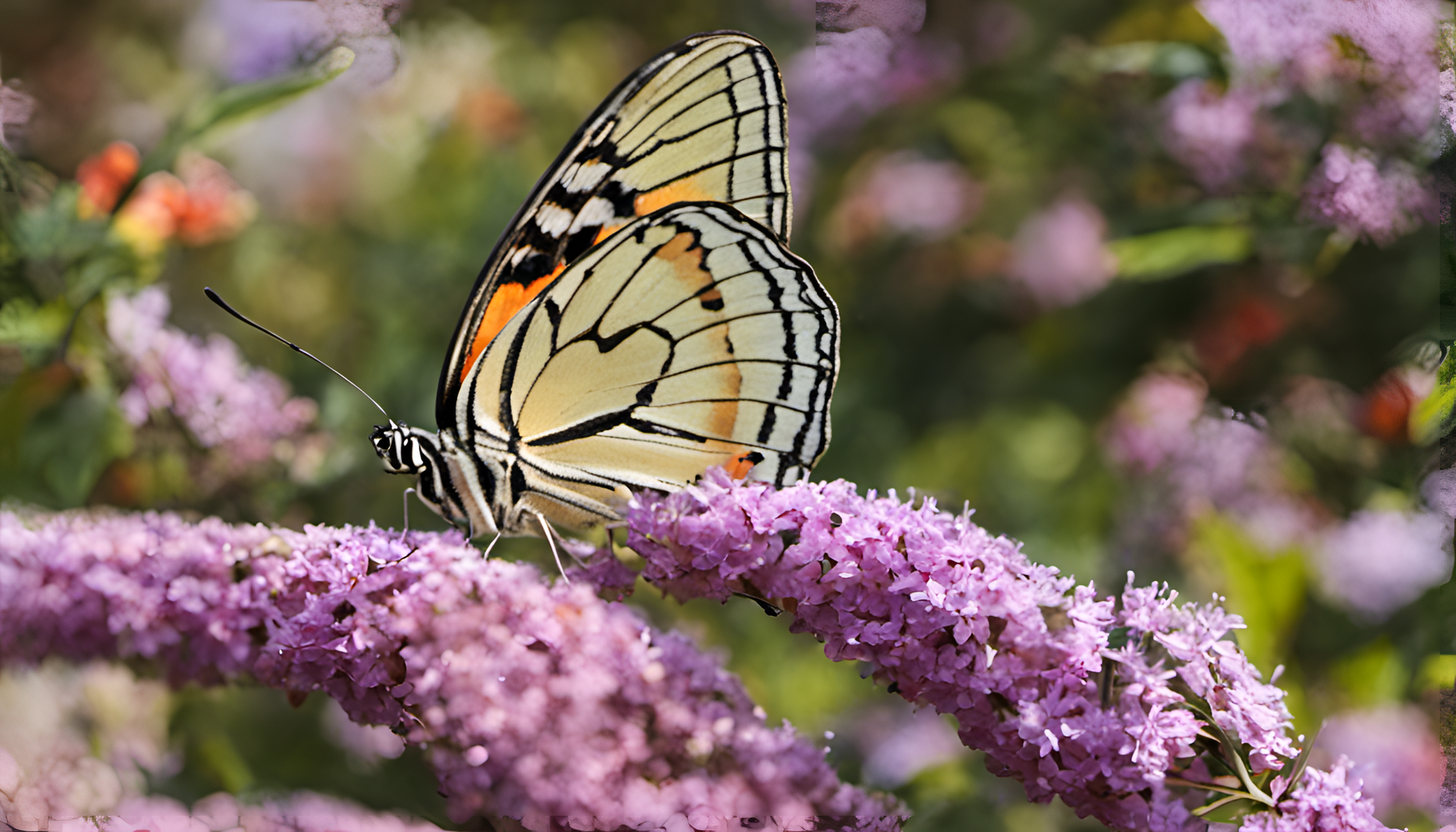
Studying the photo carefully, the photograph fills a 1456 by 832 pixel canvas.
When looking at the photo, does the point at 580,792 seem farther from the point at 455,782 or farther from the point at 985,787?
the point at 985,787

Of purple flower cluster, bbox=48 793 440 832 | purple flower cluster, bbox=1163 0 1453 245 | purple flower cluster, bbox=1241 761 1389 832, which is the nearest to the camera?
purple flower cluster, bbox=1241 761 1389 832

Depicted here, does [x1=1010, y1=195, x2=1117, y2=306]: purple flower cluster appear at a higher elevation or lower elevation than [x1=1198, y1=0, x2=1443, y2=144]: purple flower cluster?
higher

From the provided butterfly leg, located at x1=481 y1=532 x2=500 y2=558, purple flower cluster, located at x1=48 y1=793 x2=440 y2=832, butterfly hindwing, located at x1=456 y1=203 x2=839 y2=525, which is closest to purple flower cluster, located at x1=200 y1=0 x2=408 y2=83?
butterfly hindwing, located at x1=456 y1=203 x2=839 y2=525

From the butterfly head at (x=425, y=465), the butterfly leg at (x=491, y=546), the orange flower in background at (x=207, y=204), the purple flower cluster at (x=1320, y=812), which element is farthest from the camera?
the orange flower in background at (x=207, y=204)

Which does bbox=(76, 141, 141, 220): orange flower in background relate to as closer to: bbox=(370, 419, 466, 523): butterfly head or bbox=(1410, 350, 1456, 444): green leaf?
bbox=(370, 419, 466, 523): butterfly head

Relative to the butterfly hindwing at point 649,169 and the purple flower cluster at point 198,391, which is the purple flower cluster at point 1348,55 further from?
the purple flower cluster at point 198,391

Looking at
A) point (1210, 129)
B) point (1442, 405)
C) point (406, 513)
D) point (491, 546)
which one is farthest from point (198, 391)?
point (1210, 129)

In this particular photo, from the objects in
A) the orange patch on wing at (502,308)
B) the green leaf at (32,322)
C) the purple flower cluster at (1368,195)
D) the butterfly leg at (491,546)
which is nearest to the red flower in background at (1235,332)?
the purple flower cluster at (1368,195)
